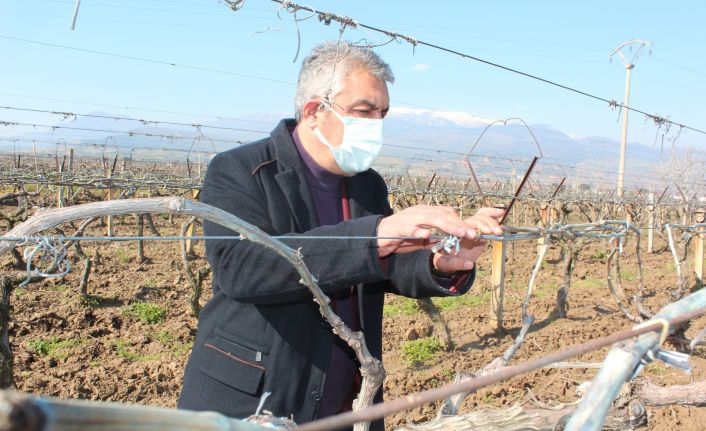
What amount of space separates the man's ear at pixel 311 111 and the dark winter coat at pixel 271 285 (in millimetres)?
110

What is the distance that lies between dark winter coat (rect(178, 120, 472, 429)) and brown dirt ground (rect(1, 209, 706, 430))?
88.4 inches

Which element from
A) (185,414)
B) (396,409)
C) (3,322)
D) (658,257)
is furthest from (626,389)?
(658,257)

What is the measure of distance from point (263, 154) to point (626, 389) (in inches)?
70.9

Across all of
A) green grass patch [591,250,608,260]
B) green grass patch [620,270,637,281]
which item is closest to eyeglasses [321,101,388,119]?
green grass patch [620,270,637,281]

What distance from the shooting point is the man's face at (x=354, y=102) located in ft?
5.84

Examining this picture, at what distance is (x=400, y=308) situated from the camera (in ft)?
28.0

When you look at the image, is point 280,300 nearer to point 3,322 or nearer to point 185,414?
point 185,414

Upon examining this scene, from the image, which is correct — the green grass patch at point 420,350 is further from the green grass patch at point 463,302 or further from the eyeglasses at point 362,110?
the eyeglasses at point 362,110

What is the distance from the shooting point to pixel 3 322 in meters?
3.19

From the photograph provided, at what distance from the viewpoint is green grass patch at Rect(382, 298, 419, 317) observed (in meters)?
8.28

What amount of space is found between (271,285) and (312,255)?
0.44ft

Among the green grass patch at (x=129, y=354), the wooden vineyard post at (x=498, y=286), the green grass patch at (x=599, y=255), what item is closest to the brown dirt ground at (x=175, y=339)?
the green grass patch at (x=129, y=354)

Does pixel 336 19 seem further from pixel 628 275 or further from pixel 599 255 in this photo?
pixel 599 255

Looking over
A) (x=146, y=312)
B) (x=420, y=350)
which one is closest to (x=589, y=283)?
(x=420, y=350)
